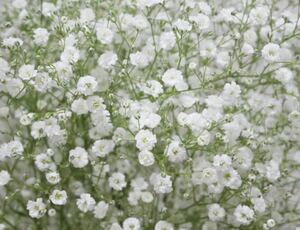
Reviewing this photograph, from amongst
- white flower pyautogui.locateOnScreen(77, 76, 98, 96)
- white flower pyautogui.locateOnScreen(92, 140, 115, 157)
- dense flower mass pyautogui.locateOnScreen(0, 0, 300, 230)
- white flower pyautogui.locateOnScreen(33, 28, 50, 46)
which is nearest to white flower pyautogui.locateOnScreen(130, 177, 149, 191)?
dense flower mass pyautogui.locateOnScreen(0, 0, 300, 230)

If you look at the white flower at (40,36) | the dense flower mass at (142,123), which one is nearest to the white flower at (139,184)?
the dense flower mass at (142,123)

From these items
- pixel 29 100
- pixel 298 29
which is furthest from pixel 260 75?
pixel 29 100

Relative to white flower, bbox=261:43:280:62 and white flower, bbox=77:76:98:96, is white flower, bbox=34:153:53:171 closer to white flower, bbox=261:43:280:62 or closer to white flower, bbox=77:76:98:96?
white flower, bbox=77:76:98:96

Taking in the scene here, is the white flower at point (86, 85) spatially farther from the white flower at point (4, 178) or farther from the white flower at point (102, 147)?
the white flower at point (4, 178)

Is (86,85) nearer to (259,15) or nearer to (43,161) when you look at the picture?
(43,161)

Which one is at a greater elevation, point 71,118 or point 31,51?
point 31,51

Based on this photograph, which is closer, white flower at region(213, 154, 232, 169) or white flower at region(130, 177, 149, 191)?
white flower at region(213, 154, 232, 169)

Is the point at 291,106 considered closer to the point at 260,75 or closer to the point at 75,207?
the point at 260,75
